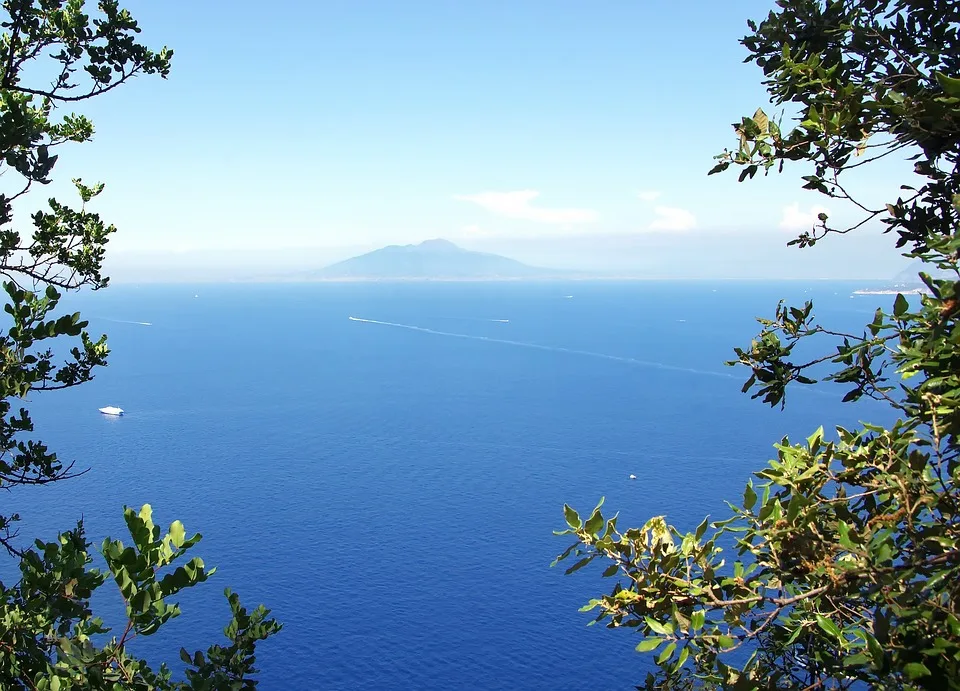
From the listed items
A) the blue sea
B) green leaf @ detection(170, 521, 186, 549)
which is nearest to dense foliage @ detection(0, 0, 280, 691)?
green leaf @ detection(170, 521, 186, 549)

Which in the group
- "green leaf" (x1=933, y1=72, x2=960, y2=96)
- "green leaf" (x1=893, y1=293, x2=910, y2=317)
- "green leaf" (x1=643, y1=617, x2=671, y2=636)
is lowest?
"green leaf" (x1=643, y1=617, x2=671, y2=636)

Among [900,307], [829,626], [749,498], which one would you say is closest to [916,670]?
[829,626]

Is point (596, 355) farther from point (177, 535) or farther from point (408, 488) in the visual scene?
point (177, 535)

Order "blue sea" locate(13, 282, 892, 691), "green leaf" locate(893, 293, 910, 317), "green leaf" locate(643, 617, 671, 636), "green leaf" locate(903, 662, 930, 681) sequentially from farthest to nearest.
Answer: "blue sea" locate(13, 282, 892, 691) → "green leaf" locate(893, 293, 910, 317) → "green leaf" locate(643, 617, 671, 636) → "green leaf" locate(903, 662, 930, 681)

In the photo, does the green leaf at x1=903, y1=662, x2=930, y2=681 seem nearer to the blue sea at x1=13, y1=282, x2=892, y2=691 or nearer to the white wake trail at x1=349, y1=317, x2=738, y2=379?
the blue sea at x1=13, y1=282, x2=892, y2=691

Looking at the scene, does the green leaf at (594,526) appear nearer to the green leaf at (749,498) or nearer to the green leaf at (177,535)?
the green leaf at (749,498)

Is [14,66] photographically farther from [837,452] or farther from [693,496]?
[693,496]

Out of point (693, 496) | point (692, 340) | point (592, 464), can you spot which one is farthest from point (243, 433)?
point (692, 340)
